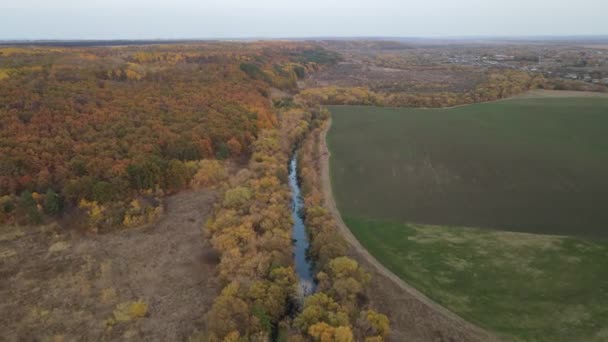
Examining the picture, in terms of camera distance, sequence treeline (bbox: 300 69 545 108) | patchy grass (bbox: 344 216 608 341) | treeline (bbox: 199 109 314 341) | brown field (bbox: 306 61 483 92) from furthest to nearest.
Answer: brown field (bbox: 306 61 483 92) → treeline (bbox: 300 69 545 108) → patchy grass (bbox: 344 216 608 341) → treeline (bbox: 199 109 314 341)

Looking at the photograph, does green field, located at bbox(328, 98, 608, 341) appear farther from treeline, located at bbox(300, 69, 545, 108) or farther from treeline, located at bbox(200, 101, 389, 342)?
treeline, located at bbox(300, 69, 545, 108)

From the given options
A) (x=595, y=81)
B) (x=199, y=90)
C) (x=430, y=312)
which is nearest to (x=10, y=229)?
(x=430, y=312)

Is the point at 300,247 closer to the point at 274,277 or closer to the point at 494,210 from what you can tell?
the point at 274,277

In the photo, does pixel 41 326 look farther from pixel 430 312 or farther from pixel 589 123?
pixel 589 123

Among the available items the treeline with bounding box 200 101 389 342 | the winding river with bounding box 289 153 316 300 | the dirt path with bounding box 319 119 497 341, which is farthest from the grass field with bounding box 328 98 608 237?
the dirt path with bounding box 319 119 497 341

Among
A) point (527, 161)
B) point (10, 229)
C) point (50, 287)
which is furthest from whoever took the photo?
point (527, 161)

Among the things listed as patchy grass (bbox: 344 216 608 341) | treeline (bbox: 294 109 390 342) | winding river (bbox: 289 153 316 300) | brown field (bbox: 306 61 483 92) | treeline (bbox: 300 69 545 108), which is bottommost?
winding river (bbox: 289 153 316 300)

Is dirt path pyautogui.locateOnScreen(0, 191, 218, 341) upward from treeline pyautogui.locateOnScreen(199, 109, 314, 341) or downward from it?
downward
